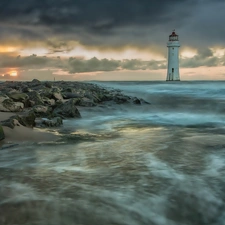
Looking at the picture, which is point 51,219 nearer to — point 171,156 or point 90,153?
point 90,153

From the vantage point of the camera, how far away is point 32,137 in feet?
16.6

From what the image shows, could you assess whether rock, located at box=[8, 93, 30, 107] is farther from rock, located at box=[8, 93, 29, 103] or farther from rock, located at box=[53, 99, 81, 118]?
rock, located at box=[53, 99, 81, 118]

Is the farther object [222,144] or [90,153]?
[222,144]

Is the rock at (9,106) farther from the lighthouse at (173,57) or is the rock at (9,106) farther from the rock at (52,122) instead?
the lighthouse at (173,57)

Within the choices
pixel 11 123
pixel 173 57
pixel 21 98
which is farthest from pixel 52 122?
pixel 173 57

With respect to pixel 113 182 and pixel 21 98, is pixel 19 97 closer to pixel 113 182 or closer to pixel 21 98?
pixel 21 98

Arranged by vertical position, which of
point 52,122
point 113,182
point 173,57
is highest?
point 173,57

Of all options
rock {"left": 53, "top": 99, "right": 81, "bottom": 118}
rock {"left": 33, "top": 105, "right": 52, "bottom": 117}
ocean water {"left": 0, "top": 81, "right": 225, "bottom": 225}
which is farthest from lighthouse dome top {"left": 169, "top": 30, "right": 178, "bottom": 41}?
ocean water {"left": 0, "top": 81, "right": 225, "bottom": 225}

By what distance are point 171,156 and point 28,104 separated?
215 inches

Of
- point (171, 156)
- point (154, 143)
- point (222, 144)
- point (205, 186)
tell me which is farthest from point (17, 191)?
point (222, 144)

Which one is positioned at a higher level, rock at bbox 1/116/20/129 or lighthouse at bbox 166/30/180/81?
lighthouse at bbox 166/30/180/81

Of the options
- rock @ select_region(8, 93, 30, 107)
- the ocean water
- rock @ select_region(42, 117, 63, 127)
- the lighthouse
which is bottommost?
the ocean water

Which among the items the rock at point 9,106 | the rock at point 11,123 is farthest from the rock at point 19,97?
the rock at point 11,123

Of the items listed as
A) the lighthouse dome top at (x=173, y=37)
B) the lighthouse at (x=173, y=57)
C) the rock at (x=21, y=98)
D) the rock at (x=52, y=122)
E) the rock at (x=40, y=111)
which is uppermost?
the lighthouse dome top at (x=173, y=37)
